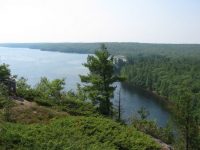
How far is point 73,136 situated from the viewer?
20.9m

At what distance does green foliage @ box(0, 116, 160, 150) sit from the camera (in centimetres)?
1766

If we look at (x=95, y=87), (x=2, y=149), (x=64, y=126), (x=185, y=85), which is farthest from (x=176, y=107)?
(x=185, y=85)

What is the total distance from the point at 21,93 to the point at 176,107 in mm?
16670

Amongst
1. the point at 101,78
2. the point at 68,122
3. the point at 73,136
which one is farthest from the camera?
the point at 101,78

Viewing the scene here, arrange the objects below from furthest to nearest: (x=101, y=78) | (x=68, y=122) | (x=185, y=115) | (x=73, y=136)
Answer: (x=101, y=78)
(x=185, y=115)
(x=68, y=122)
(x=73, y=136)

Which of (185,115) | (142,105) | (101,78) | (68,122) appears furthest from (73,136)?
(142,105)

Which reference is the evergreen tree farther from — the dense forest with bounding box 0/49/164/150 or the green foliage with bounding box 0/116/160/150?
the green foliage with bounding box 0/116/160/150

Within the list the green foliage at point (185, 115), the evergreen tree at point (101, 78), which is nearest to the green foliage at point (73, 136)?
the green foliage at point (185, 115)

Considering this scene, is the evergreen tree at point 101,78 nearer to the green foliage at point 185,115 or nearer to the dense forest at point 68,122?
the dense forest at point 68,122

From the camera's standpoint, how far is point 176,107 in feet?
115

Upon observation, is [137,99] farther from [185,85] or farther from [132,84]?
[132,84]

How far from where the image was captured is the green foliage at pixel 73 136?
17.7m

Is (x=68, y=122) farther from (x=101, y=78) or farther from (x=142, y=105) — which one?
(x=142, y=105)

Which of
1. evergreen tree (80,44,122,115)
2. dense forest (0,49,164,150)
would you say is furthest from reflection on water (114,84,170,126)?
dense forest (0,49,164,150)
